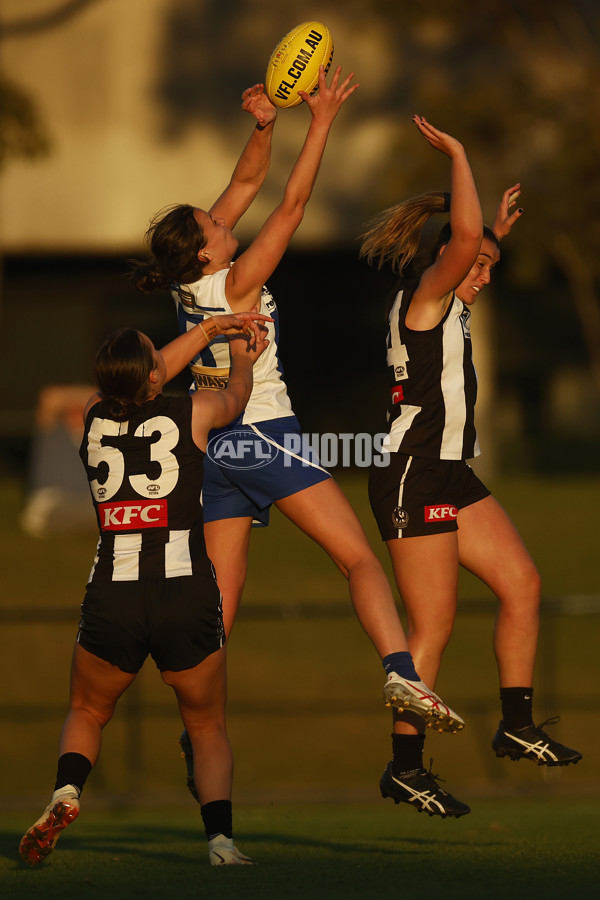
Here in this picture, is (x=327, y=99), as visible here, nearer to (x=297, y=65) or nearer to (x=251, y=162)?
(x=297, y=65)

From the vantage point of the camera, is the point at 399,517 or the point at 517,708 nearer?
the point at 399,517

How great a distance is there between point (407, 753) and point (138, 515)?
1.49 meters

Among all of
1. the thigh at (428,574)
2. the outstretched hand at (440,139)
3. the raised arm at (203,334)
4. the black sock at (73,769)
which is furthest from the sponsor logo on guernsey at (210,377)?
the black sock at (73,769)

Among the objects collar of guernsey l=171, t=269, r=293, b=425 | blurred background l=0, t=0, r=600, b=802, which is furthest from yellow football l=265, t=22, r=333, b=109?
blurred background l=0, t=0, r=600, b=802

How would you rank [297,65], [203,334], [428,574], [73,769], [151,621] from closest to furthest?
[151,621] < [73,769] < [203,334] < [428,574] < [297,65]

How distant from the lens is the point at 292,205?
535 cm

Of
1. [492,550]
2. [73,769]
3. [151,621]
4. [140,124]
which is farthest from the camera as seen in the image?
[140,124]

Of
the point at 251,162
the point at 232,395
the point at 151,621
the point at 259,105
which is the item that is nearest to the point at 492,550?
the point at 232,395

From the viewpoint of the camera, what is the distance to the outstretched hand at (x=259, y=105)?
589cm

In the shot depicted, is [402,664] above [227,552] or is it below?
below

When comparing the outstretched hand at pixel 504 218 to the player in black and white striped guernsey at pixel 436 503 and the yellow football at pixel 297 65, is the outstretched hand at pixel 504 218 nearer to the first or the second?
the player in black and white striped guernsey at pixel 436 503

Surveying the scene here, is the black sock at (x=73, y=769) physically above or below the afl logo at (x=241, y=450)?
below

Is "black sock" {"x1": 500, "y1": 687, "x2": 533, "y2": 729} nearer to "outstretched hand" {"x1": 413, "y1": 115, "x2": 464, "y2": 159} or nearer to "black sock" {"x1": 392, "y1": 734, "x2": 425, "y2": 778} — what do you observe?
"black sock" {"x1": 392, "y1": 734, "x2": 425, "y2": 778}

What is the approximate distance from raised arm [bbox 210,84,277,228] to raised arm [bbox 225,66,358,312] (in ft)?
1.51
